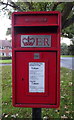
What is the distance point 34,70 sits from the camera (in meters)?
2.25

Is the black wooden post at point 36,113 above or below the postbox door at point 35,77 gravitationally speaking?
below

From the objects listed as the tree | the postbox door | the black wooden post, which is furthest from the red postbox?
the tree

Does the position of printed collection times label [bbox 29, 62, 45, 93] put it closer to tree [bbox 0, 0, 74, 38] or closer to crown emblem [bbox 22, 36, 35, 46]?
crown emblem [bbox 22, 36, 35, 46]

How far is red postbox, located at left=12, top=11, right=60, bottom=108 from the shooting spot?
2.21 m

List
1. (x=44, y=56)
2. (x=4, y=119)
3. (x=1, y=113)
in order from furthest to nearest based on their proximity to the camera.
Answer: (x=1, y=113)
(x=4, y=119)
(x=44, y=56)

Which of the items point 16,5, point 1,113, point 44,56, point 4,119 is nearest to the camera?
point 44,56

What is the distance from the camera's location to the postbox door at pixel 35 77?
7.26 feet

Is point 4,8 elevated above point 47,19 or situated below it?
above

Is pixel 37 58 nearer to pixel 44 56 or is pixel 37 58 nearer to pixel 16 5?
pixel 44 56

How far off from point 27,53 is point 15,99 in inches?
26.2

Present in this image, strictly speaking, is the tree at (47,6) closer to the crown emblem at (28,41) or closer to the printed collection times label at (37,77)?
the crown emblem at (28,41)

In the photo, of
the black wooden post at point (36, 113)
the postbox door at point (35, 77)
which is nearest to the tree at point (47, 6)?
the postbox door at point (35, 77)

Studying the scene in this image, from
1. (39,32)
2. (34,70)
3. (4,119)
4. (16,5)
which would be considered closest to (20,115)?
(4,119)

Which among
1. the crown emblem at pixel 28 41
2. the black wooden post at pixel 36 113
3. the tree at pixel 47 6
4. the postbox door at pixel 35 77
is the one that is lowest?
the black wooden post at pixel 36 113
